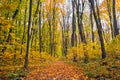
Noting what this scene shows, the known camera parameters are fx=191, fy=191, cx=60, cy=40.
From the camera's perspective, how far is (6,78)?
421 inches

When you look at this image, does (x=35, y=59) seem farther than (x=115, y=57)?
Yes

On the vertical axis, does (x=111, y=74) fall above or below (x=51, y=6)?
below

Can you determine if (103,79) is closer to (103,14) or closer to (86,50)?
(86,50)

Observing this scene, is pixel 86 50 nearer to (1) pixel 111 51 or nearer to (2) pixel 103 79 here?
(1) pixel 111 51

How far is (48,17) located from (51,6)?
2.66 m

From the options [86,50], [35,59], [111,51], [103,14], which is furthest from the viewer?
[103,14]

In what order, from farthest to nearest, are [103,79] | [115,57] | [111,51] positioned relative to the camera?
1. [111,51]
2. [115,57]
3. [103,79]

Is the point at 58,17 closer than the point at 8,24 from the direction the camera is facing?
No

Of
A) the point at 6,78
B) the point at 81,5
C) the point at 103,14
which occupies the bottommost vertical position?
the point at 6,78

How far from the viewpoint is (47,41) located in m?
49.6

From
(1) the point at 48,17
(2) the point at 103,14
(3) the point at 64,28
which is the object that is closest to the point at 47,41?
(3) the point at 64,28

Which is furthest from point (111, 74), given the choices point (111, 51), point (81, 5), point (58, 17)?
point (58, 17)

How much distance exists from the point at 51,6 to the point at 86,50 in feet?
75.2

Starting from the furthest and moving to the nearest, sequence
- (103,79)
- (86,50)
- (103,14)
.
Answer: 1. (103,14)
2. (86,50)
3. (103,79)
